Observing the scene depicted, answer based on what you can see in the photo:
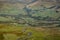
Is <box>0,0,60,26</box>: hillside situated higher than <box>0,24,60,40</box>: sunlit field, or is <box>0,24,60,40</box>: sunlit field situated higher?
<box>0,0,60,26</box>: hillside

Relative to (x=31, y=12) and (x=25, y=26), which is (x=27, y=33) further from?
(x=31, y=12)

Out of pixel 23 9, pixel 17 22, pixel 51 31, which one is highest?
pixel 23 9

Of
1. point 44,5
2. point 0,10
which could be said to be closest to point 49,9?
point 44,5

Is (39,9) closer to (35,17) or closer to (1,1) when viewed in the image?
(35,17)

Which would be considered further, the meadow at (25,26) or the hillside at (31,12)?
the hillside at (31,12)

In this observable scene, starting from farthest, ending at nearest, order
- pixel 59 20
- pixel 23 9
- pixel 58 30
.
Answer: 1. pixel 23 9
2. pixel 59 20
3. pixel 58 30

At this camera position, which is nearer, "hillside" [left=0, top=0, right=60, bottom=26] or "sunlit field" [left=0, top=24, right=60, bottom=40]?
"sunlit field" [left=0, top=24, right=60, bottom=40]

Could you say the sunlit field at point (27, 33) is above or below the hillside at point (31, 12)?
below

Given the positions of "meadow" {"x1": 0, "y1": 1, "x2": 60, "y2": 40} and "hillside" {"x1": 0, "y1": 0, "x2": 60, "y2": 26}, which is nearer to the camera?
"meadow" {"x1": 0, "y1": 1, "x2": 60, "y2": 40}
